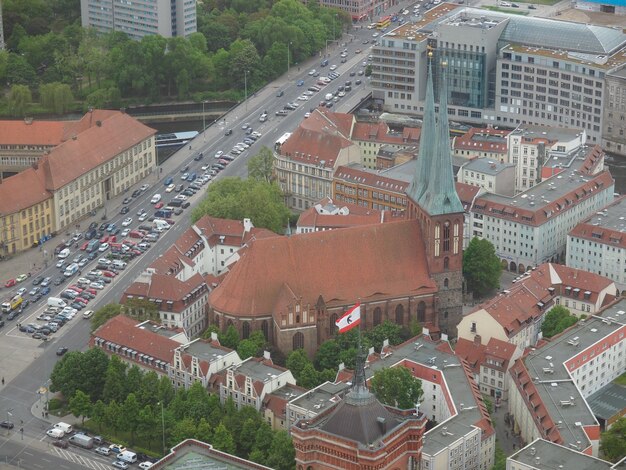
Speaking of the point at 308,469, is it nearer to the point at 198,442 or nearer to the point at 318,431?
the point at 318,431

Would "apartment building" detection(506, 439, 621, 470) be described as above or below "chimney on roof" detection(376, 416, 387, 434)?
below

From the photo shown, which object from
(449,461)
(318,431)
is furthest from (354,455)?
(449,461)

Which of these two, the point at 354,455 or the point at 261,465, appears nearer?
the point at 354,455

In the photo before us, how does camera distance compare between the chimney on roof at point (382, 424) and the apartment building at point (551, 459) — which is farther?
the apartment building at point (551, 459)

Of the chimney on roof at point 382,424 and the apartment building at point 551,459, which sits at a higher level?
the chimney on roof at point 382,424

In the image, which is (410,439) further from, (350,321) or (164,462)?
(164,462)

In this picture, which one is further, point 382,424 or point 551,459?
point 551,459

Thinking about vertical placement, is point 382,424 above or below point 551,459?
above

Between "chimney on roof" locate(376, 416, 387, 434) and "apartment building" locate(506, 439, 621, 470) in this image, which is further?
"apartment building" locate(506, 439, 621, 470)

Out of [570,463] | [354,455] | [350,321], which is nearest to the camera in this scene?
[354,455]

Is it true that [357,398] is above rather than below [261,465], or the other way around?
above

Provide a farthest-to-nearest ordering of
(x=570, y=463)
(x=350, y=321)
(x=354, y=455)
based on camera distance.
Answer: (x=570, y=463) < (x=350, y=321) < (x=354, y=455)
